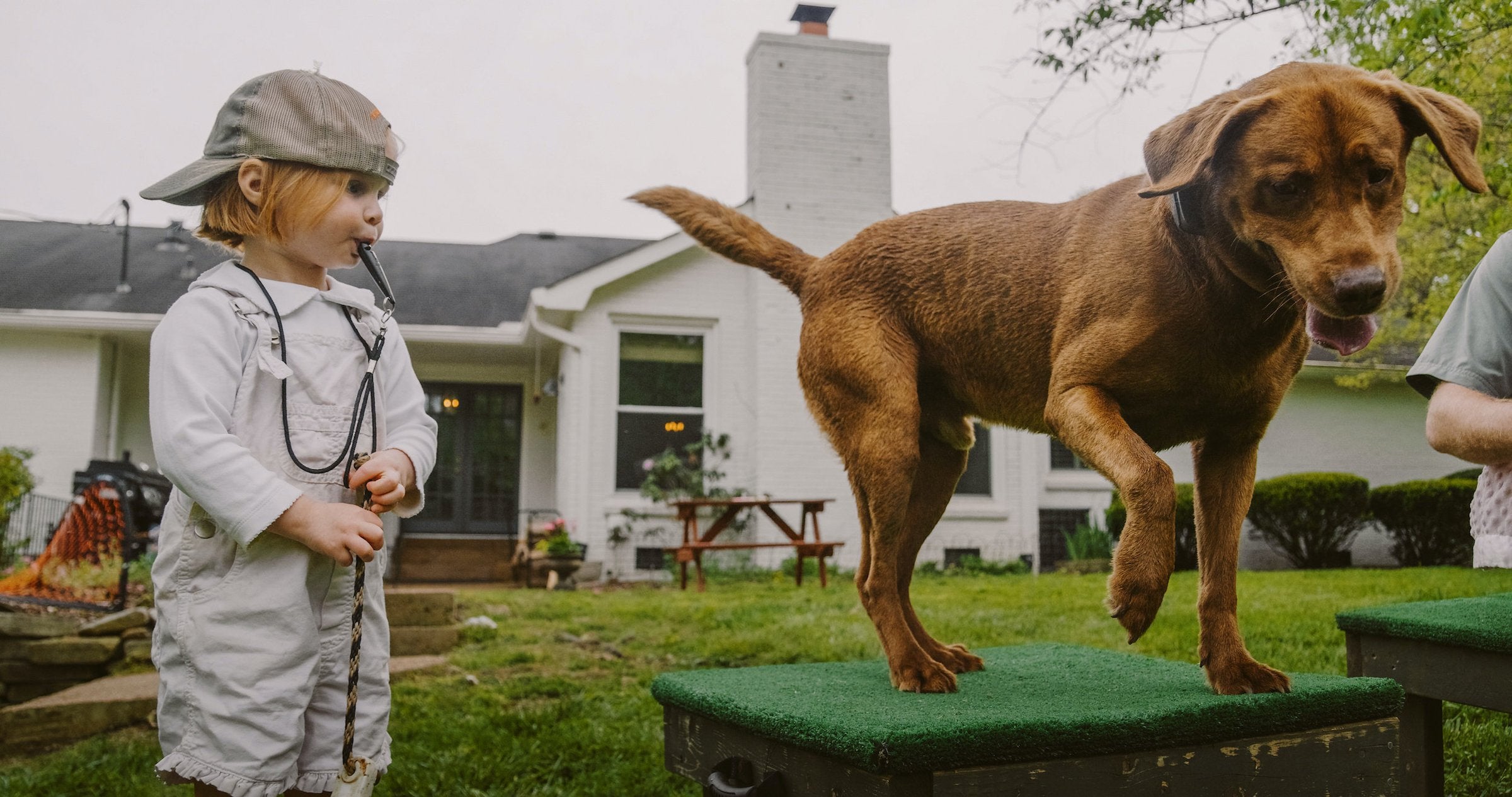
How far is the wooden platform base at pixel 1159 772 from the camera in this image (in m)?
1.92

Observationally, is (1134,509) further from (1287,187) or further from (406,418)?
(406,418)

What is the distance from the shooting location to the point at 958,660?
2.79 meters

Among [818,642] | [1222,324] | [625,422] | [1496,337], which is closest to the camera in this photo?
[1222,324]

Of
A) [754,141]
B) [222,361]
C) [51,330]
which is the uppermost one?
[754,141]

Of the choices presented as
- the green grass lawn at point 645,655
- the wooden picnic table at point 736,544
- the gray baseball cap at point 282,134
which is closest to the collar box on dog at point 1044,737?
the gray baseball cap at point 282,134

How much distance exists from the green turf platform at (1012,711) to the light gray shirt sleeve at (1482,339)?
0.70 metres

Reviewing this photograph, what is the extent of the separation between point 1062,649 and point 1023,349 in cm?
142

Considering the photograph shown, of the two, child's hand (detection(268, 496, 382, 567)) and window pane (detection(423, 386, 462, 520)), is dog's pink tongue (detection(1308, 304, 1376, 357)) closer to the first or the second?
child's hand (detection(268, 496, 382, 567))

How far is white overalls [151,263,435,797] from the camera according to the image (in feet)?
6.04

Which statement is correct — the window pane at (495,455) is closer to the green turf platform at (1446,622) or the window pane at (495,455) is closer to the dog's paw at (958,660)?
the dog's paw at (958,660)

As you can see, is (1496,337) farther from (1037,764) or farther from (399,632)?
(399,632)

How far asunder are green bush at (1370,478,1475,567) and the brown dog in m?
11.9

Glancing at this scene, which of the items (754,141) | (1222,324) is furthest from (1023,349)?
(754,141)

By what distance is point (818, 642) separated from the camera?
6.19 meters
